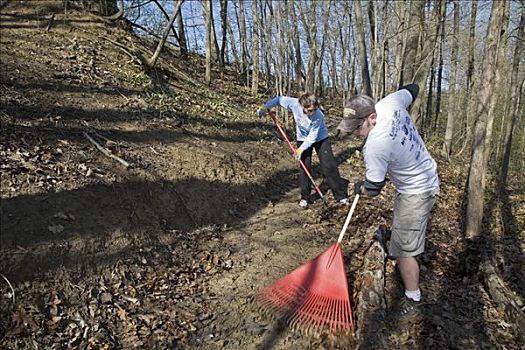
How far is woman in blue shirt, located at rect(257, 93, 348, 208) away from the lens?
541 cm

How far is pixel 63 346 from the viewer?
9.36 feet

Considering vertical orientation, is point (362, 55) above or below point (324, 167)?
above

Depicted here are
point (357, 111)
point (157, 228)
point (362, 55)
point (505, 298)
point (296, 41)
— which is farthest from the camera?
point (362, 55)

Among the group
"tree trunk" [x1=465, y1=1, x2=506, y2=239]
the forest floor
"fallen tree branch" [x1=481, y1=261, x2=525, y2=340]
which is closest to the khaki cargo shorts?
the forest floor

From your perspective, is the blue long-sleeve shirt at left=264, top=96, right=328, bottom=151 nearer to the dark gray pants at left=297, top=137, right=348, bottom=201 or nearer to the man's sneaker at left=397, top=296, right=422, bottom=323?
the dark gray pants at left=297, top=137, right=348, bottom=201

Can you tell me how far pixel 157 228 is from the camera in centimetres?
434

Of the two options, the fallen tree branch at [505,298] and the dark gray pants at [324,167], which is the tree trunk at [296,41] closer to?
the dark gray pants at [324,167]

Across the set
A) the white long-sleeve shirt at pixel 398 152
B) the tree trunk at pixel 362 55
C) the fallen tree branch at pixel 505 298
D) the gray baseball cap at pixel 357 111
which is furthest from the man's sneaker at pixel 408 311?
the tree trunk at pixel 362 55

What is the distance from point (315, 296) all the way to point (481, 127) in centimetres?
343

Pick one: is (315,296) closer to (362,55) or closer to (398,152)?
(398,152)

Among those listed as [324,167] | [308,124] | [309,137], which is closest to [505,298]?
[324,167]

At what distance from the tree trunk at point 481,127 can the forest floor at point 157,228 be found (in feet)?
1.18

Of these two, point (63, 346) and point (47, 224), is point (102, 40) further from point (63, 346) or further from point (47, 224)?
point (63, 346)

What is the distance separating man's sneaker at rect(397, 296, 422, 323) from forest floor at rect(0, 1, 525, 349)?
10 centimetres
